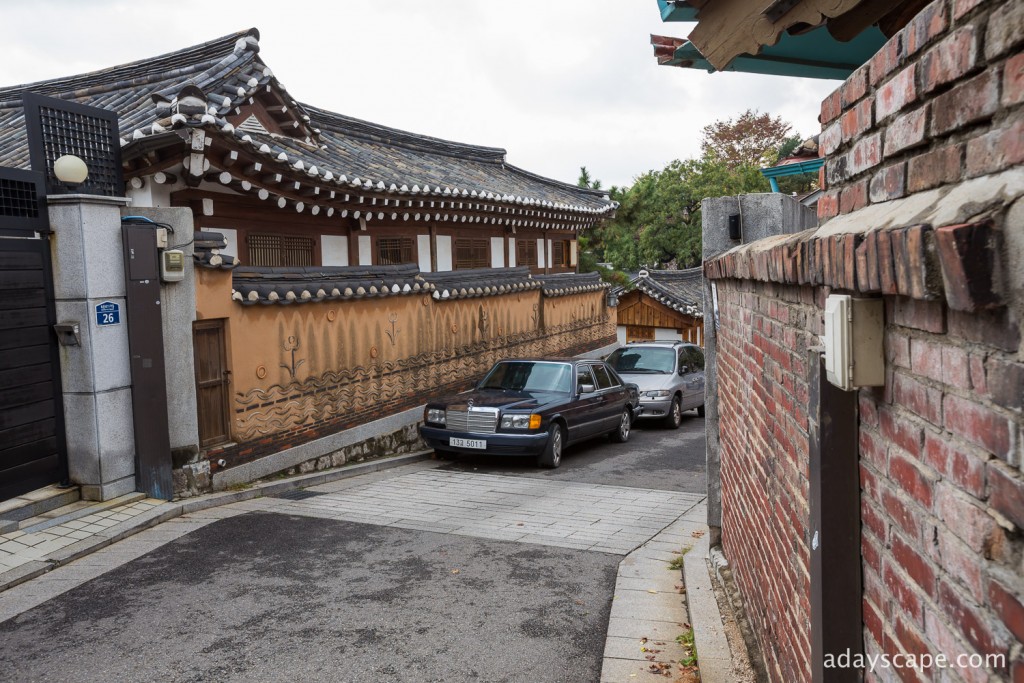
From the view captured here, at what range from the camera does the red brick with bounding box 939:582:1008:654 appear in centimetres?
145

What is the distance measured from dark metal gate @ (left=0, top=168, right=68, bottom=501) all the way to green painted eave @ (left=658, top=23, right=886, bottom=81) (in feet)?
21.7

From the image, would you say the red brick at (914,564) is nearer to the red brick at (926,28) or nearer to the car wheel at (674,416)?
the red brick at (926,28)

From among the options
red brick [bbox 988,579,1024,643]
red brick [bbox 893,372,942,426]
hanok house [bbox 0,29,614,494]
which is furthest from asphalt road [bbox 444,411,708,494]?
red brick [bbox 988,579,1024,643]

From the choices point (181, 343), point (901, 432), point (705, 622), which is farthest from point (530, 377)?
point (901, 432)

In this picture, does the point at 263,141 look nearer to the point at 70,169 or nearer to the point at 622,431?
the point at 70,169

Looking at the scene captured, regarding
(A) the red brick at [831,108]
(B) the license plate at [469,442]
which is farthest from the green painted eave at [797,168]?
(A) the red brick at [831,108]

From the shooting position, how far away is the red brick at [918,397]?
1704 mm

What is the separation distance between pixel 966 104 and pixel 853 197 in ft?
2.59

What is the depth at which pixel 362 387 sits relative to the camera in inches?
485

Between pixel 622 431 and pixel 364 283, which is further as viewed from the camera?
pixel 622 431

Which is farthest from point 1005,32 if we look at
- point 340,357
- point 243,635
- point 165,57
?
point 165,57

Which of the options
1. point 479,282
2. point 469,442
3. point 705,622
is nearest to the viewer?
point 705,622

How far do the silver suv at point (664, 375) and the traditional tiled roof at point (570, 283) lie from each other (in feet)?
7.69

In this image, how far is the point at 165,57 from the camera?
13.4m
